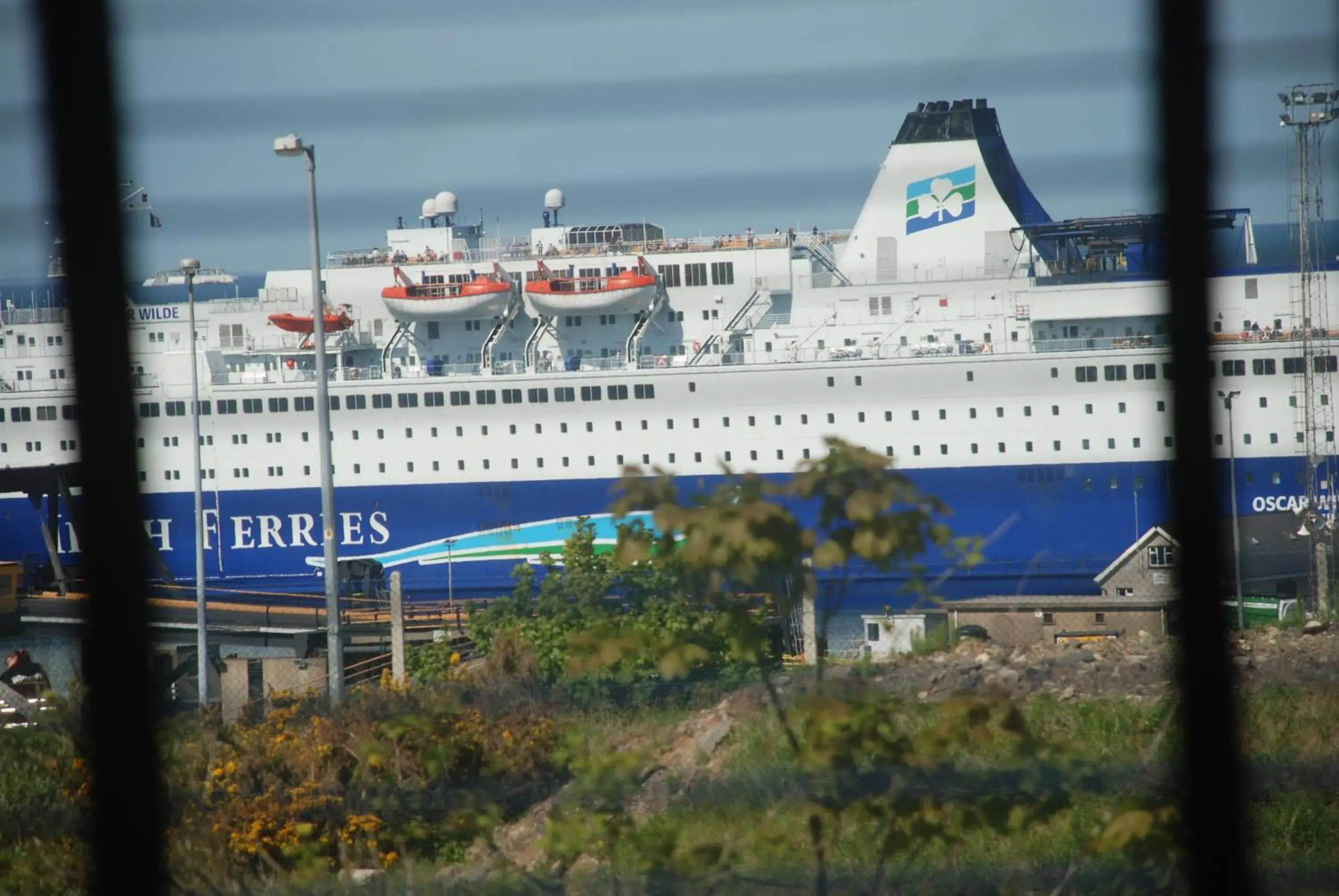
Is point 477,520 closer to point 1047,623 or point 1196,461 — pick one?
point 1047,623

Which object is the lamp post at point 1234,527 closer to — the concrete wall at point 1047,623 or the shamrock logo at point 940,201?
the concrete wall at point 1047,623

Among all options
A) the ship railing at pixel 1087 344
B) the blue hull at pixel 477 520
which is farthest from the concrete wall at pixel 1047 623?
the ship railing at pixel 1087 344

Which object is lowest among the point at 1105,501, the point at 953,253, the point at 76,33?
the point at 1105,501

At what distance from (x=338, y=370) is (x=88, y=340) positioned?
35.7 ft

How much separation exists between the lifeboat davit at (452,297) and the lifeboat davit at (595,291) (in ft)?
1.23

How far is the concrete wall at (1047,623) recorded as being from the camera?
2951 millimetres

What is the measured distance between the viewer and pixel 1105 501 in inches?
434

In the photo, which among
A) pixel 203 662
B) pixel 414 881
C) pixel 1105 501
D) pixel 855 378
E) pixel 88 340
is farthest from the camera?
pixel 855 378

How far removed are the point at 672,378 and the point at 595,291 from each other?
5.57 ft

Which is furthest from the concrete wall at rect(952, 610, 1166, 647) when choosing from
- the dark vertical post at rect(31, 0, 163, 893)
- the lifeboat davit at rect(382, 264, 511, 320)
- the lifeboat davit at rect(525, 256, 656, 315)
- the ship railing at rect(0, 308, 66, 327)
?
the lifeboat davit at rect(382, 264, 511, 320)

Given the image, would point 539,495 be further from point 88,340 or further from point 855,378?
point 88,340

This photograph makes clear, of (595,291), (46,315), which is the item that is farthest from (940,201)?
(46,315)

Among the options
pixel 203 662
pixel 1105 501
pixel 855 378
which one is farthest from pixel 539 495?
pixel 203 662

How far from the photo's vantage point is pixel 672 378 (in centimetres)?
1231
